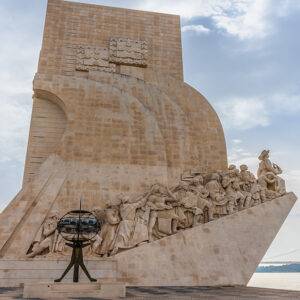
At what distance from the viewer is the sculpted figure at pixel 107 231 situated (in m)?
8.42

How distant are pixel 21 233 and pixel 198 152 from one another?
19.7 feet

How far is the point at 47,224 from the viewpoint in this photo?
865 centimetres

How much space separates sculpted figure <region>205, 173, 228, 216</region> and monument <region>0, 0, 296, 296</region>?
30 millimetres

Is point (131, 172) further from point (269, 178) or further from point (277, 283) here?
point (277, 283)

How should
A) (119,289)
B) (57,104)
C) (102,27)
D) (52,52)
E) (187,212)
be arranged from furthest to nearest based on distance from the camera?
(102,27), (52,52), (57,104), (187,212), (119,289)

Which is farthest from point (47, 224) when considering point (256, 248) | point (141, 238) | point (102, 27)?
point (102, 27)

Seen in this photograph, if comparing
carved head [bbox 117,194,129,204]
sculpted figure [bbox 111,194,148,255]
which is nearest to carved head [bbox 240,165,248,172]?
sculpted figure [bbox 111,194,148,255]

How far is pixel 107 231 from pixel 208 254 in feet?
8.35

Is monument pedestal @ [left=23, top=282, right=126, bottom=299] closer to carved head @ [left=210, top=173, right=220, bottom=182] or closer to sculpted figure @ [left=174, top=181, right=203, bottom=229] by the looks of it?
sculpted figure @ [left=174, top=181, right=203, bottom=229]

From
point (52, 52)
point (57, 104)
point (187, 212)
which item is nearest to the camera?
point (187, 212)

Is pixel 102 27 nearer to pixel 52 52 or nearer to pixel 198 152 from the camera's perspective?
pixel 52 52

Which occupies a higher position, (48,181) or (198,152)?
(198,152)

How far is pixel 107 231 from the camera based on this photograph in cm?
873

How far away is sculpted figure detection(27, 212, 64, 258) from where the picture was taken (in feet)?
27.3
